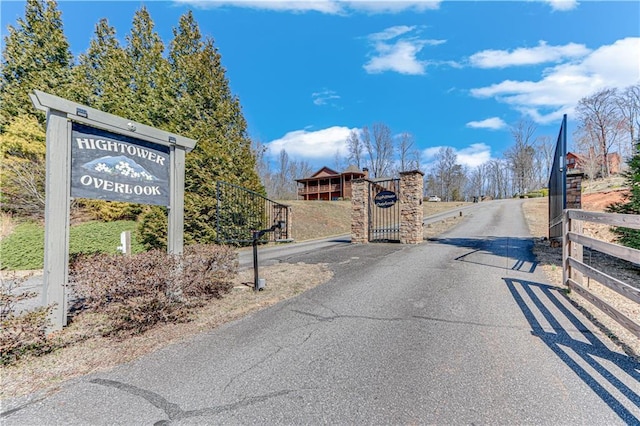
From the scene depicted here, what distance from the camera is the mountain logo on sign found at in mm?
3825

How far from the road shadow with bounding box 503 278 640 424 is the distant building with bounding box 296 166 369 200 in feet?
122

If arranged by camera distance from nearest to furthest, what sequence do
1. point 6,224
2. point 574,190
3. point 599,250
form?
point 599,250 → point 574,190 → point 6,224

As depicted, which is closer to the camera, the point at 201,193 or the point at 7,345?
the point at 7,345

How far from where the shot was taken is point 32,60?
14.0m

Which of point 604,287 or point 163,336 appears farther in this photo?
point 604,287

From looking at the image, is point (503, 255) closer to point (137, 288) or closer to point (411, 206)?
point (411, 206)

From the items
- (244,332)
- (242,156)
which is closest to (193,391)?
(244,332)

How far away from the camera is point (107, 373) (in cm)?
271

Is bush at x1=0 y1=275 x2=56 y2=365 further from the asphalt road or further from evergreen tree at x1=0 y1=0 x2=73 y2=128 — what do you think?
evergreen tree at x1=0 y1=0 x2=73 y2=128

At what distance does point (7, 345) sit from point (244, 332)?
2.21 m

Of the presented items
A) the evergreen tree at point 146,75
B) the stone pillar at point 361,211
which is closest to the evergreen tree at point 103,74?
the evergreen tree at point 146,75

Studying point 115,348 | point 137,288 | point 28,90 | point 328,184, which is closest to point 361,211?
point 137,288

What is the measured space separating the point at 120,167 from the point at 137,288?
1.67 metres

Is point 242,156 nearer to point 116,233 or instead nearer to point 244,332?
point 116,233
